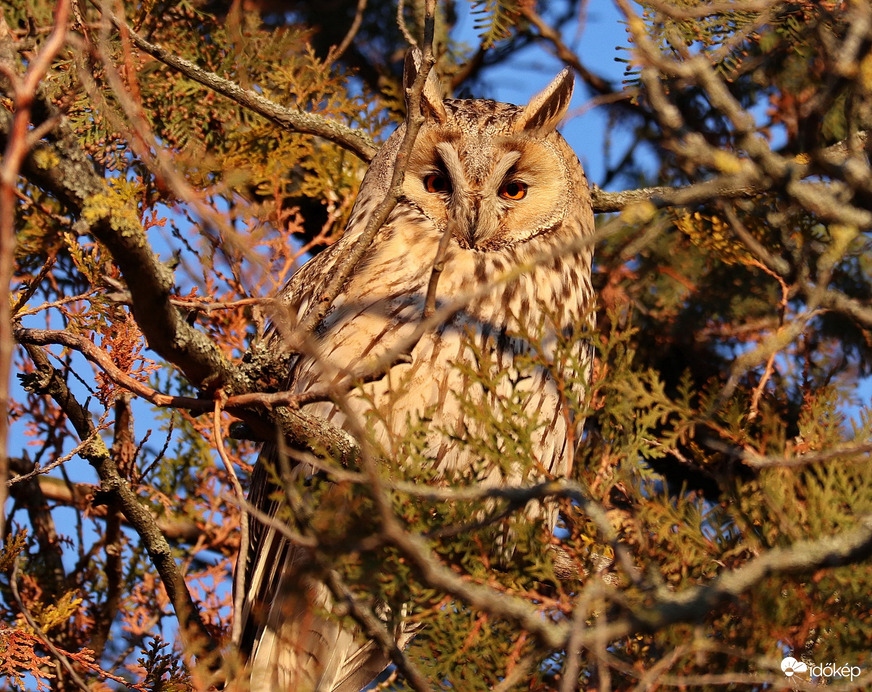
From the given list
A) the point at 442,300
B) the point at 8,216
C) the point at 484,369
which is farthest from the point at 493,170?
the point at 8,216

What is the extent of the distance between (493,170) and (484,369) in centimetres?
116

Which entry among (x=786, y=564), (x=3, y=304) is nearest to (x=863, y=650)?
(x=786, y=564)

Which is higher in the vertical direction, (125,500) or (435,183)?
(435,183)

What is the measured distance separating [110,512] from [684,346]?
6.85 ft

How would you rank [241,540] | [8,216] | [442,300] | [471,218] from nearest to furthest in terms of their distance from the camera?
[8,216], [241,540], [442,300], [471,218]

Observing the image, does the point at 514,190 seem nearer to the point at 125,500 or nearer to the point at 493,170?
the point at 493,170

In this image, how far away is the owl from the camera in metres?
2.41

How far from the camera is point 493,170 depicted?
8.89 ft

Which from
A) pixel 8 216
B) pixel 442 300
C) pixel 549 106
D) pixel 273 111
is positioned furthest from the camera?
pixel 549 106

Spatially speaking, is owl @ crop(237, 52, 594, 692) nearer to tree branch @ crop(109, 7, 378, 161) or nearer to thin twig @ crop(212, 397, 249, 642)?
tree branch @ crop(109, 7, 378, 161)

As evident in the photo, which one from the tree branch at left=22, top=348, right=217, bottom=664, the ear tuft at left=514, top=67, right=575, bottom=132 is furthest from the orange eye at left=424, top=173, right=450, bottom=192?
the tree branch at left=22, top=348, right=217, bottom=664

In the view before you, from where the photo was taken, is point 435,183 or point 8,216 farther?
point 435,183

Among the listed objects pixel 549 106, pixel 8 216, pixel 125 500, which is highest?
pixel 549 106

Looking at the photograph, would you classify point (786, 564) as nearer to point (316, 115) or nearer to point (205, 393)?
point (205, 393)
